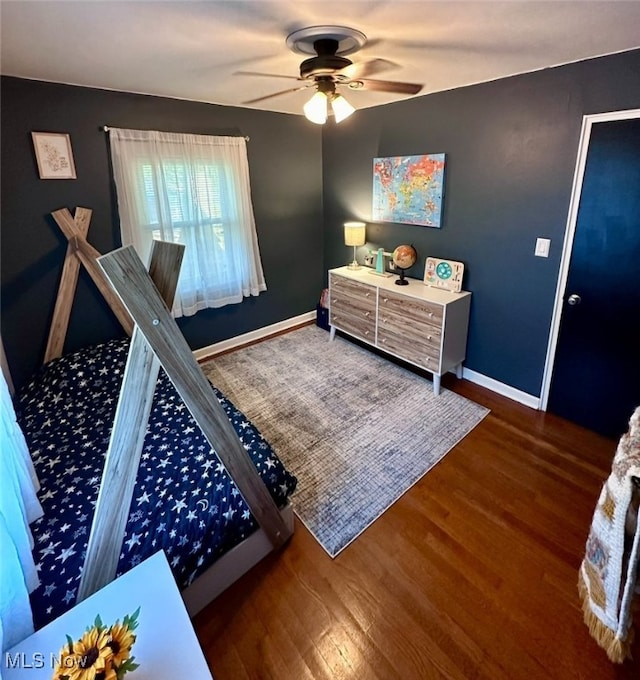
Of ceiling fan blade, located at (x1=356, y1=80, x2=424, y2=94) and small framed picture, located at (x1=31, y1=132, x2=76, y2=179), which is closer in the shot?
ceiling fan blade, located at (x1=356, y1=80, x2=424, y2=94)

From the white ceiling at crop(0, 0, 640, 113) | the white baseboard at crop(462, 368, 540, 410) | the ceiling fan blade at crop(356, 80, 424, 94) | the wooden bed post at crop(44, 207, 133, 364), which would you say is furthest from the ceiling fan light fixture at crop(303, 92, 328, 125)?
the white baseboard at crop(462, 368, 540, 410)

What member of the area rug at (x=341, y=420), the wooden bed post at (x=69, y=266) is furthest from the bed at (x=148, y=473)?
the wooden bed post at (x=69, y=266)

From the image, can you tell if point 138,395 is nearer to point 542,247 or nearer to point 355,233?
point 542,247

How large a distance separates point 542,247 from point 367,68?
1.64 meters

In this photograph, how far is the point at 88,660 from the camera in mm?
843

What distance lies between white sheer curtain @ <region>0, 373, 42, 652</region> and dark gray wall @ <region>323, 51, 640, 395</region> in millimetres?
3036

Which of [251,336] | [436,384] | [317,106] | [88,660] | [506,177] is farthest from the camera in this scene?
[251,336]

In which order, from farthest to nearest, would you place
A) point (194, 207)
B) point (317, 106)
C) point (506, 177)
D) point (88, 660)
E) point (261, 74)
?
point (194, 207)
point (506, 177)
point (261, 74)
point (317, 106)
point (88, 660)

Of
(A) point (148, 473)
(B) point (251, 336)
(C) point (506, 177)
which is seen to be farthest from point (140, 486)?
(C) point (506, 177)

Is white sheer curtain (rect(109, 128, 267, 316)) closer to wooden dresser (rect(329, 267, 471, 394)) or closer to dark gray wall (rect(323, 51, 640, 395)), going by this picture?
wooden dresser (rect(329, 267, 471, 394))

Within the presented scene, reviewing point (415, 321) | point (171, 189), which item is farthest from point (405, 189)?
point (171, 189)

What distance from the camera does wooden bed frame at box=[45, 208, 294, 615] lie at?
108cm

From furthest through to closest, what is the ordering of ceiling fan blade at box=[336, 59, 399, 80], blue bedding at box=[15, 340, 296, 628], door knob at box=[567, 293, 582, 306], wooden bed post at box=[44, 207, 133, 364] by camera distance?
wooden bed post at box=[44, 207, 133, 364], door knob at box=[567, 293, 582, 306], ceiling fan blade at box=[336, 59, 399, 80], blue bedding at box=[15, 340, 296, 628]

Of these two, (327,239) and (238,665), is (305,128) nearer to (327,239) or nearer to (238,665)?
(327,239)
